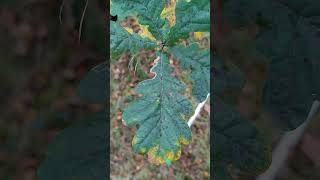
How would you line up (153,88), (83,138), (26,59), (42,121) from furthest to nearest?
(26,59)
(42,121)
(83,138)
(153,88)

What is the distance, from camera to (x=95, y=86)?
0.81 meters

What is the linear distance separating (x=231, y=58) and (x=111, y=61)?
0.19 m

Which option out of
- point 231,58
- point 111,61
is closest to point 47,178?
point 111,61

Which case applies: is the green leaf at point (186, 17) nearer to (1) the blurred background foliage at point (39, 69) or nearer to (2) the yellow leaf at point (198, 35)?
(2) the yellow leaf at point (198, 35)

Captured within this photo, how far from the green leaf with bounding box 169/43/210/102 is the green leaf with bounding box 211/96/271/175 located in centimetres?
10

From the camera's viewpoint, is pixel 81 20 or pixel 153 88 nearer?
pixel 153 88

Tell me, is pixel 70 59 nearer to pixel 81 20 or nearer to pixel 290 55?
→ pixel 81 20

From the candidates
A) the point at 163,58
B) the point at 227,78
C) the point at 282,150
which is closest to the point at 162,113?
the point at 163,58

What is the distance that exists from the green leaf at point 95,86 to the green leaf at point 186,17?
6.1 inches

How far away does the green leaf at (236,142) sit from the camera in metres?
0.80

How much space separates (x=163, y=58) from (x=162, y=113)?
59 millimetres

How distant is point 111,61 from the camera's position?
0.77 m

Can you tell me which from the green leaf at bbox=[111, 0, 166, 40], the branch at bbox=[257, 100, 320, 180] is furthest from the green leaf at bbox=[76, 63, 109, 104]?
the branch at bbox=[257, 100, 320, 180]

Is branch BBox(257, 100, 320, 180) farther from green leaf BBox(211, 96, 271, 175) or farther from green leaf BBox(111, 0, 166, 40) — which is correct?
green leaf BBox(111, 0, 166, 40)
